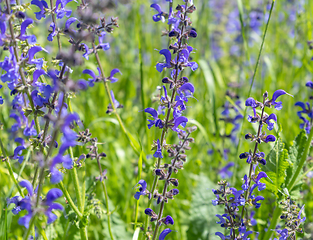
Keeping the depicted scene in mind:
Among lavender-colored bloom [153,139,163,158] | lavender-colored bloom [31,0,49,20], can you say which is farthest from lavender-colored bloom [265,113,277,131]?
lavender-colored bloom [31,0,49,20]

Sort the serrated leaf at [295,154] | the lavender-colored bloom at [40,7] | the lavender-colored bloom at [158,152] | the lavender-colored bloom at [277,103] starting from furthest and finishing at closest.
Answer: the serrated leaf at [295,154] < the lavender-colored bloom at [277,103] < the lavender-colored bloom at [40,7] < the lavender-colored bloom at [158,152]

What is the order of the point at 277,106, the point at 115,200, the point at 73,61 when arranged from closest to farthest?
the point at 73,61 → the point at 277,106 → the point at 115,200

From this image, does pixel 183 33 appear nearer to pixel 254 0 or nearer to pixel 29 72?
pixel 29 72

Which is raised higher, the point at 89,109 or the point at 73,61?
the point at 89,109

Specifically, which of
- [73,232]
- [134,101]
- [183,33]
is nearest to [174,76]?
[183,33]

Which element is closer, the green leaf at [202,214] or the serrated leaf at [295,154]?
the serrated leaf at [295,154]

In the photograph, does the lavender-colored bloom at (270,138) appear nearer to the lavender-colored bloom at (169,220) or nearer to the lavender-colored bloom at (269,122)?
the lavender-colored bloom at (269,122)

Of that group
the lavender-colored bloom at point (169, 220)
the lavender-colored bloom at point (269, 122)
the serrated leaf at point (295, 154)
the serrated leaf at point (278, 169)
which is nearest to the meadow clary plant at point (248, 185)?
the lavender-colored bloom at point (269, 122)

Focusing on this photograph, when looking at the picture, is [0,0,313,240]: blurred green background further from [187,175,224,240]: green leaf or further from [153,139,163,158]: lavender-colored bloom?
[153,139,163,158]: lavender-colored bloom
